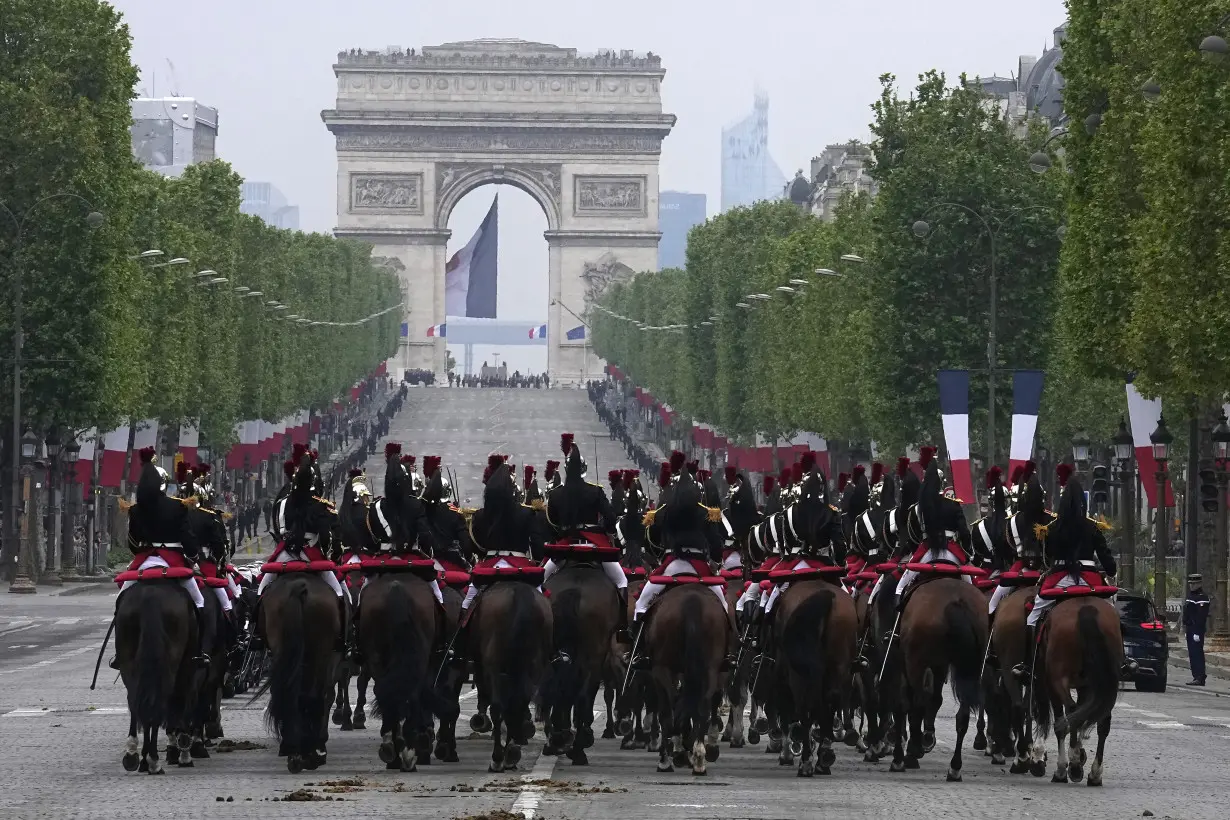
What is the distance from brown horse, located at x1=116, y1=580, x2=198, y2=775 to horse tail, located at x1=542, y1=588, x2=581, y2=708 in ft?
9.88

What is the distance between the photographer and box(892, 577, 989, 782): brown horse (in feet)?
81.2

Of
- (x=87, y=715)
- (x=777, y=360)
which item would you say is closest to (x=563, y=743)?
(x=87, y=715)

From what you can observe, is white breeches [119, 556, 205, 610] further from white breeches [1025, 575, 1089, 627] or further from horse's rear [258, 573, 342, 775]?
white breeches [1025, 575, 1089, 627]

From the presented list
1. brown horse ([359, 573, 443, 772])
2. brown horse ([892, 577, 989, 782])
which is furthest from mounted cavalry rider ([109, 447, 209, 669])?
brown horse ([892, 577, 989, 782])

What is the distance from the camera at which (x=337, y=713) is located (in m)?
30.6

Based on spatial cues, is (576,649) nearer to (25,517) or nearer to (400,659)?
(400,659)

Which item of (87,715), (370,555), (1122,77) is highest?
(1122,77)

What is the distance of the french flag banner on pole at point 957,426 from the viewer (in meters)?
56.4

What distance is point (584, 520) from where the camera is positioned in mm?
25797

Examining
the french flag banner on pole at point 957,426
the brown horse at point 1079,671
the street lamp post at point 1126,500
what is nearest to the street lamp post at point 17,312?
the french flag banner on pole at point 957,426

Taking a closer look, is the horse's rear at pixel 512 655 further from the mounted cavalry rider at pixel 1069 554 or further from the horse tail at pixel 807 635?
the mounted cavalry rider at pixel 1069 554

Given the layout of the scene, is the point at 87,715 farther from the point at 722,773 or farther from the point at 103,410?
the point at 103,410

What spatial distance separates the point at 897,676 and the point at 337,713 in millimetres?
7194

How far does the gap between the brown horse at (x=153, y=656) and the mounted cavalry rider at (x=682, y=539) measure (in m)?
3.83
